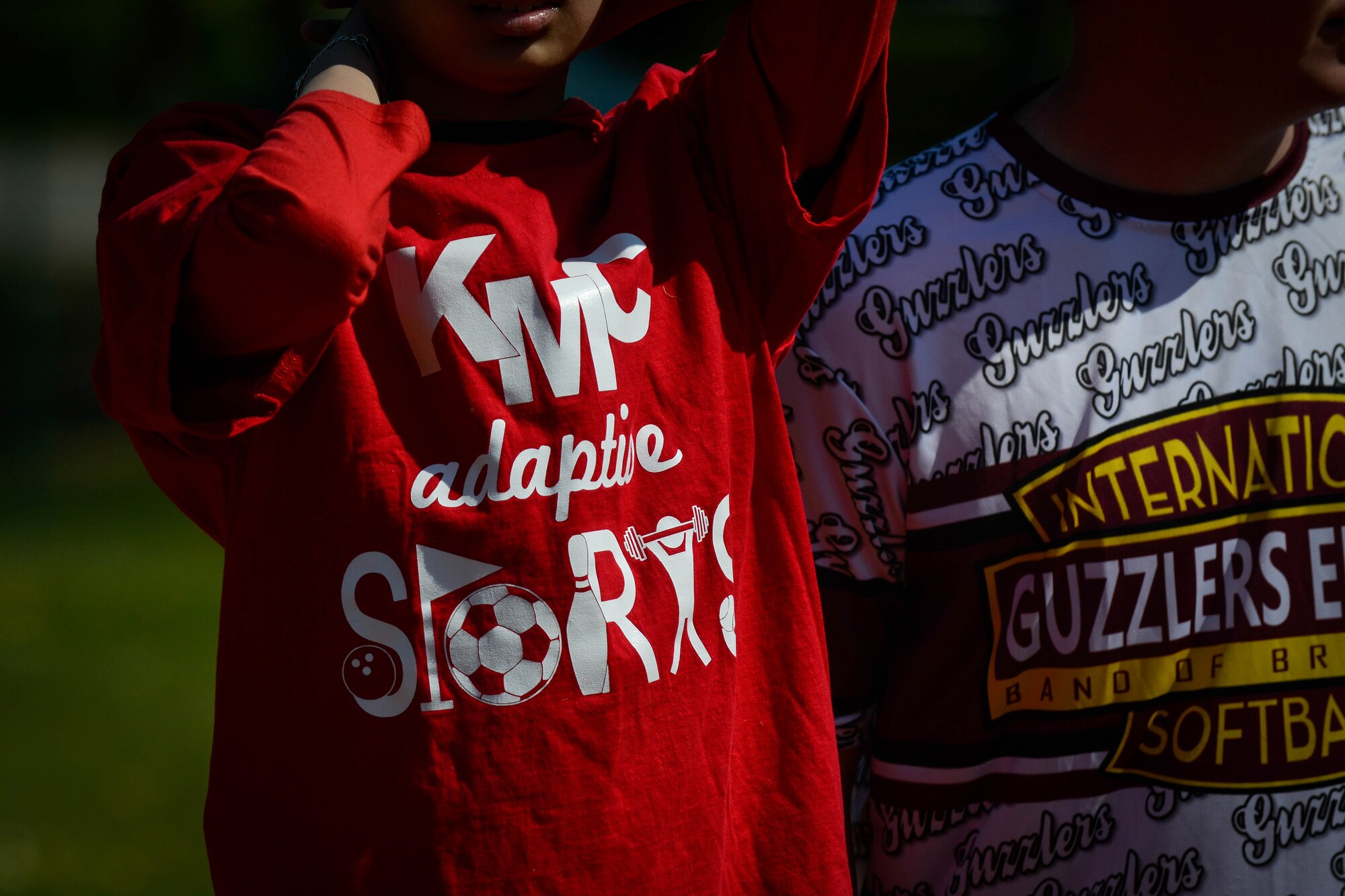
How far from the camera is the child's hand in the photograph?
1.35 meters

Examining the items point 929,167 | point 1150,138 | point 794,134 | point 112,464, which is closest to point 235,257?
→ point 794,134

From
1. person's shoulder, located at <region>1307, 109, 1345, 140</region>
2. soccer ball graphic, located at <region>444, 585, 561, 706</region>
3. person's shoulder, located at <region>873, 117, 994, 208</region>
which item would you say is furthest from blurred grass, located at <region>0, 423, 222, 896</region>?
person's shoulder, located at <region>1307, 109, 1345, 140</region>

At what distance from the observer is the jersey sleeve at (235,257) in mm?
1156

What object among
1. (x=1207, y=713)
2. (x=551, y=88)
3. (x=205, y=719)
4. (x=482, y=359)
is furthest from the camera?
(x=205, y=719)

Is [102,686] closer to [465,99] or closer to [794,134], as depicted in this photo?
[465,99]

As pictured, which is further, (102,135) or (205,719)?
(102,135)

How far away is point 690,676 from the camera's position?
1.36 m

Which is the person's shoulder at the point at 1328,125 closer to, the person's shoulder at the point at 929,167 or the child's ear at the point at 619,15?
the person's shoulder at the point at 929,167

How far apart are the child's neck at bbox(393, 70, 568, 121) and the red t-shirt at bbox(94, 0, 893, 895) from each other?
2.0 inches

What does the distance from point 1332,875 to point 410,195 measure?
153cm

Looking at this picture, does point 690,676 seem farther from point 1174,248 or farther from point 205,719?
point 205,719

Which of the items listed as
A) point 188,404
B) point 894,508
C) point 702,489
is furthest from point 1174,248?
point 188,404

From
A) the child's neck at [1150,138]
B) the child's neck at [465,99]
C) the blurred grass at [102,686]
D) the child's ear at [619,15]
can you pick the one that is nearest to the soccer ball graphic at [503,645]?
the child's neck at [465,99]

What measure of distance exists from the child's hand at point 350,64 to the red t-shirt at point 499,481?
4cm
